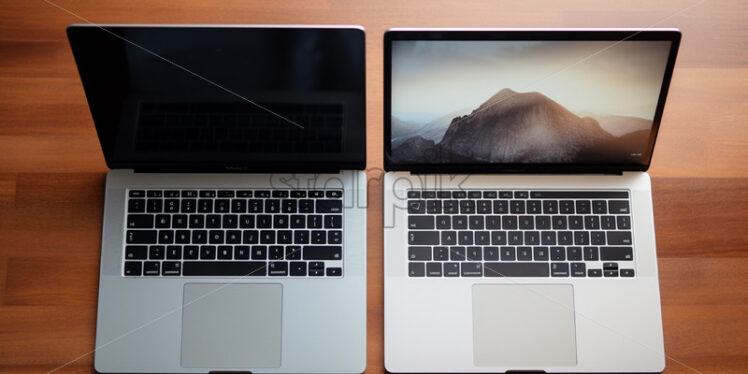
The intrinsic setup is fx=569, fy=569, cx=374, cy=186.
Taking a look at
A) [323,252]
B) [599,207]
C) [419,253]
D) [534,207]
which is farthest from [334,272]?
[599,207]

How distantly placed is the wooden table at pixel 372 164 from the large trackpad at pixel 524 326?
169 mm

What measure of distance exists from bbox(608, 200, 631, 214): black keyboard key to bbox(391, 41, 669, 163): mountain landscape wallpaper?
7cm

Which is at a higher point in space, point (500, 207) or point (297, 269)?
point (500, 207)

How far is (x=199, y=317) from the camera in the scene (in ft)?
3.01

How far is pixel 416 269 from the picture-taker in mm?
939

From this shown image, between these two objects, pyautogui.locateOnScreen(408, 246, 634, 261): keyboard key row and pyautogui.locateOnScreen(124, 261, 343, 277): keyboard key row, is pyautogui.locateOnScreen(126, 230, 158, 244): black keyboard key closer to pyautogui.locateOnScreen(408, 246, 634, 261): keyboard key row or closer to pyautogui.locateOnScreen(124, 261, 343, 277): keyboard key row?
pyautogui.locateOnScreen(124, 261, 343, 277): keyboard key row

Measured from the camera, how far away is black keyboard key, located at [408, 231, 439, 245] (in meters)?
0.95

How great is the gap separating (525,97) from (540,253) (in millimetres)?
260

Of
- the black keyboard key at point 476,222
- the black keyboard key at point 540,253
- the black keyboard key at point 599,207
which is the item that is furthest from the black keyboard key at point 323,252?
the black keyboard key at point 599,207

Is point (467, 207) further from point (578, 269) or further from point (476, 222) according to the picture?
point (578, 269)

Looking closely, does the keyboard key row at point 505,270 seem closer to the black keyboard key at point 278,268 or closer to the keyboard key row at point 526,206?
the keyboard key row at point 526,206

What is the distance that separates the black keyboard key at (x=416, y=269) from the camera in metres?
0.94

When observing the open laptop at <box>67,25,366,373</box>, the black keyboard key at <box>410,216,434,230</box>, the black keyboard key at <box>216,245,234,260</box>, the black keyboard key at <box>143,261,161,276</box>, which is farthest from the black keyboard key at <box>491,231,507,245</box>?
the black keyboard key at <box>143,261,161,276</box>

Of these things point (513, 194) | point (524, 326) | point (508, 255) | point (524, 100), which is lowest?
point (524, 326)
